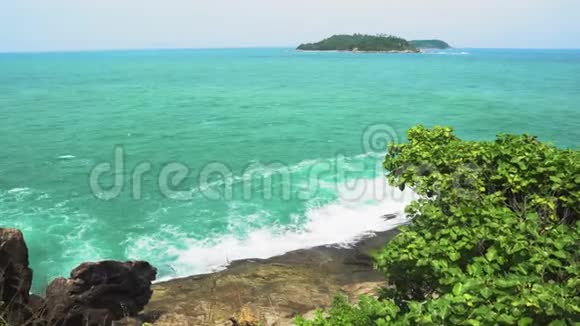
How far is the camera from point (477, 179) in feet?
29.0

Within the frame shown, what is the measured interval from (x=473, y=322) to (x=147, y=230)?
18.0 meters

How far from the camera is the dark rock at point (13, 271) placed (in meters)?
10.8

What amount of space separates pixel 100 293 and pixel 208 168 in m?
17.7

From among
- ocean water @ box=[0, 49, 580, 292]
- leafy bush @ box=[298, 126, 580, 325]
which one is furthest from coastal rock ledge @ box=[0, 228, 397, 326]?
leafy bush @ box=[298, 126, 580, 325]

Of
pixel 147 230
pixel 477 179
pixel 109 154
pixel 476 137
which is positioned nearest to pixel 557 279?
pixel 477 179

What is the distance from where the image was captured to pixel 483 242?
6.68 meters

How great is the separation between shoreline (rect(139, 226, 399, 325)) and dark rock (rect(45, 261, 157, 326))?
651 millimetres
